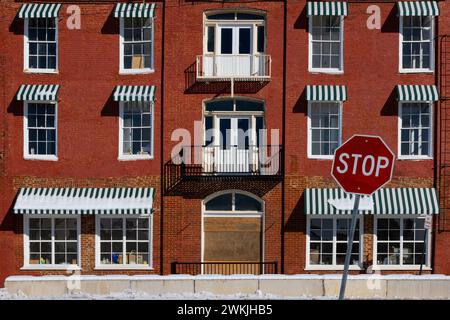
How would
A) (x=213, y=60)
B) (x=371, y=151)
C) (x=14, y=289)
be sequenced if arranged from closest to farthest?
(x=371, y=151) → (x=14, y=289) → (x=213, y=60)

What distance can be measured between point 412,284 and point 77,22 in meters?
→ 13.8

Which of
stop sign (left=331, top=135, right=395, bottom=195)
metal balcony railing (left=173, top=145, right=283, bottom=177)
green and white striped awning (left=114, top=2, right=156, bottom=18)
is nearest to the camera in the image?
stop sign (left=331, top=135, right=395, bottom=195)

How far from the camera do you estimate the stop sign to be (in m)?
8.34

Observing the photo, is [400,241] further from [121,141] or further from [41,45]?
[41,45]

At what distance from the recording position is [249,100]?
846 inches

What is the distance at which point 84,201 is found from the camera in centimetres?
2109

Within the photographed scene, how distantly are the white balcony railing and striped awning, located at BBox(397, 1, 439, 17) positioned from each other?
469 cm

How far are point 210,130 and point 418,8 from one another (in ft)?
26.4

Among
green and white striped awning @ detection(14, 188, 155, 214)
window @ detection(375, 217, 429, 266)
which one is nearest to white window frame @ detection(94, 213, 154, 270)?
green and white striped awning @ detection(14, 188, 155, 214)

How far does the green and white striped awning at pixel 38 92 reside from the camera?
2105 centimetres

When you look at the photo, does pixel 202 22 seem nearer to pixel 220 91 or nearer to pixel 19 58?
pixel 220 91

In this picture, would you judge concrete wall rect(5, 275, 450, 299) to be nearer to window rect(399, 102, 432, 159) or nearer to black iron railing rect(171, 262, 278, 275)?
black iron railing rect(171, 262, 278, 275)

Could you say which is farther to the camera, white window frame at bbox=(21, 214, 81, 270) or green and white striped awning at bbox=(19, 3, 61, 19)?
white window frame at bbox=(21, 214, 81, 270)

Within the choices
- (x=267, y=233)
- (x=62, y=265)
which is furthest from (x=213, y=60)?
(x=62, y=265)
